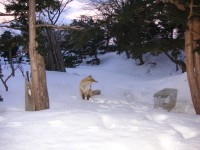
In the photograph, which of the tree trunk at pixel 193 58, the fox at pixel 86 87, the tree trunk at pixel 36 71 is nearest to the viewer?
the tree trunk at pixel 36 71

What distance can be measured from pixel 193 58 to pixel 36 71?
4584 millimetres

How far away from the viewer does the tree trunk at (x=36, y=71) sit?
7.60 meters

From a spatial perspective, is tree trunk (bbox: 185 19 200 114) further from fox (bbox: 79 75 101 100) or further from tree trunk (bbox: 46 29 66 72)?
tree trunk (bbox: 46 29 66 72)

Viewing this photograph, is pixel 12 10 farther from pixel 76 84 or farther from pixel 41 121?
pixel 76 84

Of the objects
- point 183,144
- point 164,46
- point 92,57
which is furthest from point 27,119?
point 92,57

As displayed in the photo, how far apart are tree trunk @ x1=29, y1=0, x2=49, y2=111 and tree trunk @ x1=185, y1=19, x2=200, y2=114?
13.9 feet

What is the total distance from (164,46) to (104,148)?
6413 mm

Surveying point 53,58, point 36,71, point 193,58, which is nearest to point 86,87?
point 36,71

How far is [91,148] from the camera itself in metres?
4.13

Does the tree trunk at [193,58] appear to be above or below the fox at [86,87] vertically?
above

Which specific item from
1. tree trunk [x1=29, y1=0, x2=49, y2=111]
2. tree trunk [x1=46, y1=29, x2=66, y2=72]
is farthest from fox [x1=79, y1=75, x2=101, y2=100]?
tree trunk [x1=46, y1=29, x2=66, y2=72]

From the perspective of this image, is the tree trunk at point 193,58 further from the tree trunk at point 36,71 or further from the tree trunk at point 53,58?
the tree trunk at point 53,58

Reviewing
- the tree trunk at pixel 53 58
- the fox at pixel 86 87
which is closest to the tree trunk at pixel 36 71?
the fox at pixel 86 87

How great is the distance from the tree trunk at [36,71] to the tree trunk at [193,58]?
167 inches
